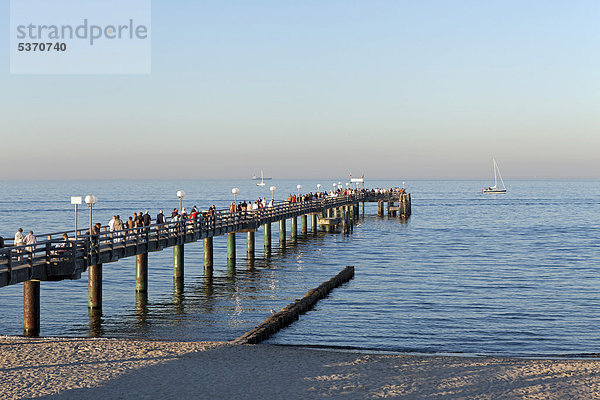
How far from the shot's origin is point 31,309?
23797mm

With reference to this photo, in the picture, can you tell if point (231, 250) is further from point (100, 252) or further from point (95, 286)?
point (100, 252)

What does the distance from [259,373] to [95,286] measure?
44.5ft

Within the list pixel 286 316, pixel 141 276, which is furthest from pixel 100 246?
pixel 286 316

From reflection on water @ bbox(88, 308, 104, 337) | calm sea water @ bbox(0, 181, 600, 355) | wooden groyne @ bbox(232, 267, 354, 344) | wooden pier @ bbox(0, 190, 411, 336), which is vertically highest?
wooden pier @ bbox(0, 190, 411, 336)

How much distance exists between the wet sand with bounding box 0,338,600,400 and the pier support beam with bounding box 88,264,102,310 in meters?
7.67

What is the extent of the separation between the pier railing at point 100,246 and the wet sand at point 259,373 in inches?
106

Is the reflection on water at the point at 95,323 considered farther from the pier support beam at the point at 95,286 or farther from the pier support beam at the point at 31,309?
the pier support beam at the point at 31,309

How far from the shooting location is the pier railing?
21875 mm

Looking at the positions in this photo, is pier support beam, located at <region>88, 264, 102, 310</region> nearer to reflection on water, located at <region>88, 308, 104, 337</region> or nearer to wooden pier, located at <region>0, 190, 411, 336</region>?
wooden pier, located at <region>0, 190, 411, 336</region>

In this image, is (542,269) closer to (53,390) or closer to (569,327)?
(569,327)

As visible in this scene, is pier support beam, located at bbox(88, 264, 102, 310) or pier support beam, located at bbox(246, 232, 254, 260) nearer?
pier support beam, located at bbox(88, 264, 102, 310)

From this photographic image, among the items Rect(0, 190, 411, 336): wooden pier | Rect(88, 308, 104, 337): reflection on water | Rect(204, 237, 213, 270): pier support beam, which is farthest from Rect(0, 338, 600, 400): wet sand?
Rect(204, 237, 213, 270): pier support beam

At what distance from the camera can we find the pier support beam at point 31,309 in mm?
23562

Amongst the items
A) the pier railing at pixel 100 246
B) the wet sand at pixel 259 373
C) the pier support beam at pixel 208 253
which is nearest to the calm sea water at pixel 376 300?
the pier support beam at pixel 208 253
